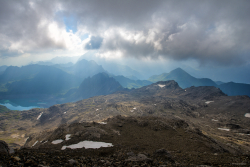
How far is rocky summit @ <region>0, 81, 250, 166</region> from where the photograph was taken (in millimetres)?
14604

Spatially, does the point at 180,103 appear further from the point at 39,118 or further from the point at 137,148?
the point at 39,118

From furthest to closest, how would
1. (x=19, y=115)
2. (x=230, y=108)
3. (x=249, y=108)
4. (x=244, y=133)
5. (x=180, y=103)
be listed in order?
(x=19, y=115) → (x=180, y=103) → (x=230, y=108) → (x=249, y=108) → (x=244, y=133)

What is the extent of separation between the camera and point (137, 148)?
22859 millimetres

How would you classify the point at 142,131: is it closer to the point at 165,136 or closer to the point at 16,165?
the point at 165,136

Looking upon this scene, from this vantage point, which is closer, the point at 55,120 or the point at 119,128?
the point at 119,128

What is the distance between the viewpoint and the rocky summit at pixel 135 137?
47.9ft

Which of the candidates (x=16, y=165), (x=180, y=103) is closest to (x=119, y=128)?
(x=16, y=165)

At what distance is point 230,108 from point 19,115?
30895 centimetres

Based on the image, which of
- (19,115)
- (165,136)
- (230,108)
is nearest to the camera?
(165,136)

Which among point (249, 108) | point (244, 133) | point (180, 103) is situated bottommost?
point (244, 133)

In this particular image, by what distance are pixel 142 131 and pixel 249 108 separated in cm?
16422

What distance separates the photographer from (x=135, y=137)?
30.4m

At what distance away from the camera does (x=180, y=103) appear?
552ft

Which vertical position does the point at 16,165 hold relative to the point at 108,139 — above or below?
above
